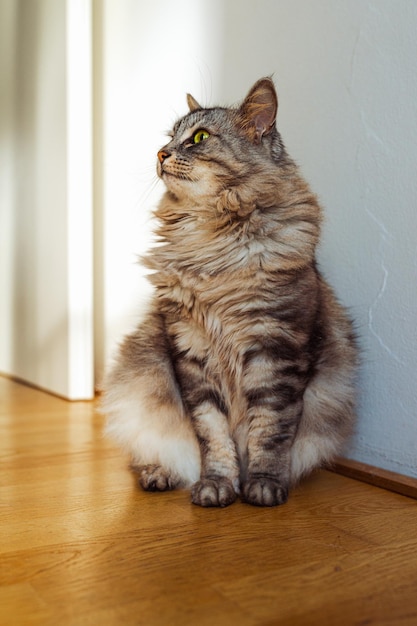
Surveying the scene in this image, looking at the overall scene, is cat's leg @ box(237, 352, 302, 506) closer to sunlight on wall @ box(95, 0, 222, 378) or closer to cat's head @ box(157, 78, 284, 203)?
cat's head @ box(157, 78, 284, 203)

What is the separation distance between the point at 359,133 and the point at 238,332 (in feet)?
2.18

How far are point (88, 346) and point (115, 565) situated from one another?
1745 mm

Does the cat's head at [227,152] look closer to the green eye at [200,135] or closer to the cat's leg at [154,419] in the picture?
the green eye at [200,135]

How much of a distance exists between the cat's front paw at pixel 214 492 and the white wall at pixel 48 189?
1439mm

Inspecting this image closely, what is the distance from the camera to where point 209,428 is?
1562 mm

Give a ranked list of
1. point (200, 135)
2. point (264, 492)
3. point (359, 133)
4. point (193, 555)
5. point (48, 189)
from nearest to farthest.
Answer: point (193, 555), point (264, 492), point (200, 135), point (359, 133), point (48, 189)

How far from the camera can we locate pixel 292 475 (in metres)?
1.64

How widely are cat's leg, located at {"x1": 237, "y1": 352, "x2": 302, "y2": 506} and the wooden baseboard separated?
298mm

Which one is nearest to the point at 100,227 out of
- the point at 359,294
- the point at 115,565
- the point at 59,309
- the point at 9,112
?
the point at 59,309

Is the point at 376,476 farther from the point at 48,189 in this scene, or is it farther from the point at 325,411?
the point at 48,189

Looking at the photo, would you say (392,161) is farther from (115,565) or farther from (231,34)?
(115,565)

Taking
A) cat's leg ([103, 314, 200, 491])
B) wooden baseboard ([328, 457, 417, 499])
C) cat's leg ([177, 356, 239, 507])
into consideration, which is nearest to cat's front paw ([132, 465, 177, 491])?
cat's leg ([103, 314, 200, 491])

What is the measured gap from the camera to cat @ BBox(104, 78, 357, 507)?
151cm

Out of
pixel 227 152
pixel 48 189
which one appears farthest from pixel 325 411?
pixel 48 189
